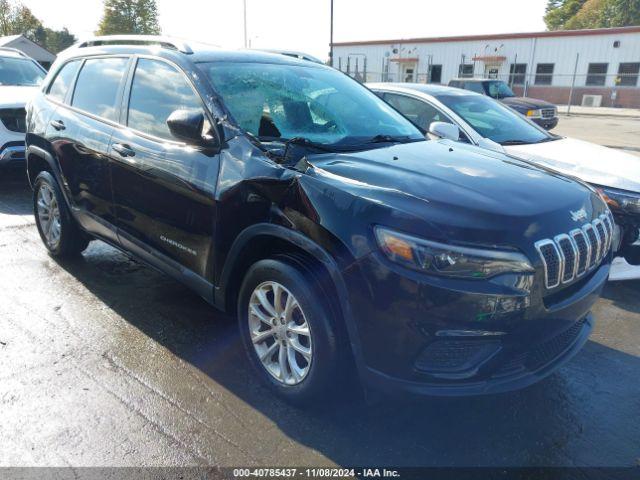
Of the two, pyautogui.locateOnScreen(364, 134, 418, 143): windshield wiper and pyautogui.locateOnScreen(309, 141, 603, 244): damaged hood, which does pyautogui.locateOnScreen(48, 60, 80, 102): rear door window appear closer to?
pyautogui.locateOnScreen(364, 134, 418, 143): windshield wiper

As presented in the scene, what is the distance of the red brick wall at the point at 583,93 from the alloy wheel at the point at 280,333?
127 feet

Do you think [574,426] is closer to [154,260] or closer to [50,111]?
[154,260]

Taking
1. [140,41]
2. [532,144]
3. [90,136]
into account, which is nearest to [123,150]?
[90,136]

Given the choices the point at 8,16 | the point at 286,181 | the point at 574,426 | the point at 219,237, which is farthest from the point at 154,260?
the point at 8,16

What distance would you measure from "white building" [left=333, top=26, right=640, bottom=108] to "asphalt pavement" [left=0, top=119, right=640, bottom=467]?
3253 cm

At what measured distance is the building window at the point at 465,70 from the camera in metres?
39.6

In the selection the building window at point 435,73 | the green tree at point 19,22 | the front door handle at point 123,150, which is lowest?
the front door handle at point 123,150

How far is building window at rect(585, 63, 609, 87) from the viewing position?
114 ft

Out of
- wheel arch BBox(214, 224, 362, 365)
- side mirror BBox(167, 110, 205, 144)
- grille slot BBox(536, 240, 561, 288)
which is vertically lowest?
wheel arch BBox(214, 224, 362, 365)

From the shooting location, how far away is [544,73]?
36719 millimetres

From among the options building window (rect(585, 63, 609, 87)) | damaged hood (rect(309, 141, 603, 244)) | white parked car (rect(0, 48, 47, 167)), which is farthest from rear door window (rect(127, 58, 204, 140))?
building window (rect(585, 63, 609, 87))

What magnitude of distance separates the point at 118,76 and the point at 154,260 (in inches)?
57.0

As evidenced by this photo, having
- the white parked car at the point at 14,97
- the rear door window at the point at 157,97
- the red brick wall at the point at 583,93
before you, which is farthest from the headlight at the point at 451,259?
the red brick wall at the point at 583,93

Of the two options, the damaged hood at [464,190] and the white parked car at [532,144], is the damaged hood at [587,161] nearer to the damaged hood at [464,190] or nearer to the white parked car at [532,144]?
the white parked car at [532,144]
